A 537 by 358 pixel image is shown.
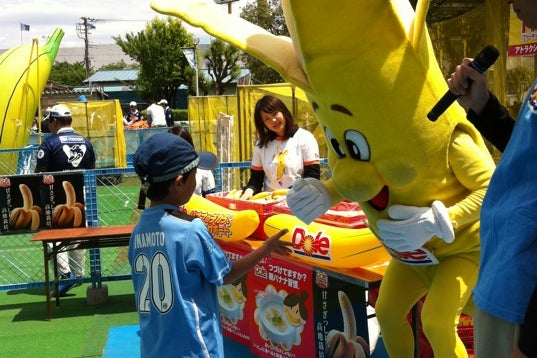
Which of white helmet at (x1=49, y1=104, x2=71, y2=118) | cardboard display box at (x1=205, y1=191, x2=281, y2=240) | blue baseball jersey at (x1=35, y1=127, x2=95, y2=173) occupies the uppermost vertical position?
white helmet at (x1=49, y1=104, x2=71, y2=118)

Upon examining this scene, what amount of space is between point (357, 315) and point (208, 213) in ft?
5.45

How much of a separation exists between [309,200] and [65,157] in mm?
5088

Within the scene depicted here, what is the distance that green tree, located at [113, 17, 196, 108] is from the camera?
2057 inches

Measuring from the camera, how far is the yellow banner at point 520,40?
275 inches

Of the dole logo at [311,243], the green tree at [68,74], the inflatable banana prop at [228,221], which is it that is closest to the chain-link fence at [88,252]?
the inflatable banana prop at [228,221]

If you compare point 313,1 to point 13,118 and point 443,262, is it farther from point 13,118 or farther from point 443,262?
point 13,118

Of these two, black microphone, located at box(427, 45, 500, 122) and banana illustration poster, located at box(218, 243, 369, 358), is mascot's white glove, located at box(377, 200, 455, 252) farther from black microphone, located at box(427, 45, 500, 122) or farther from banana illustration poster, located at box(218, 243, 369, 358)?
banana illustration poster, located at box(218, 243, 369, 358)

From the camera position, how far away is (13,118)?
48.1ft

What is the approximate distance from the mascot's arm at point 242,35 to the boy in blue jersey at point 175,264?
58 centimetres

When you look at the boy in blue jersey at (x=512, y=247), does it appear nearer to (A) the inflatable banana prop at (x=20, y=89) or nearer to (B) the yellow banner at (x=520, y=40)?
(B) the yellow banner at (x=520, y=40)

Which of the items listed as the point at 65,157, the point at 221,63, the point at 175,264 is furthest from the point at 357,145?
the point at 221,63

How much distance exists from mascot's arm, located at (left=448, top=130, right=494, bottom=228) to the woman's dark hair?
2.53 meters

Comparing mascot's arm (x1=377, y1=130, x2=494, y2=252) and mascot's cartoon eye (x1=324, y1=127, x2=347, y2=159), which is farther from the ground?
mascot's cartoon eye (x1=324, y1=127, x2=347, y2=159)

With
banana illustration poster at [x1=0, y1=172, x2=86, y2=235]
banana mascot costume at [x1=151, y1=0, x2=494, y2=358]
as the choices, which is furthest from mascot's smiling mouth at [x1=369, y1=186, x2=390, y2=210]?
banana illustration poster at [x1=0, y1=172, x2=86, y2=235]
